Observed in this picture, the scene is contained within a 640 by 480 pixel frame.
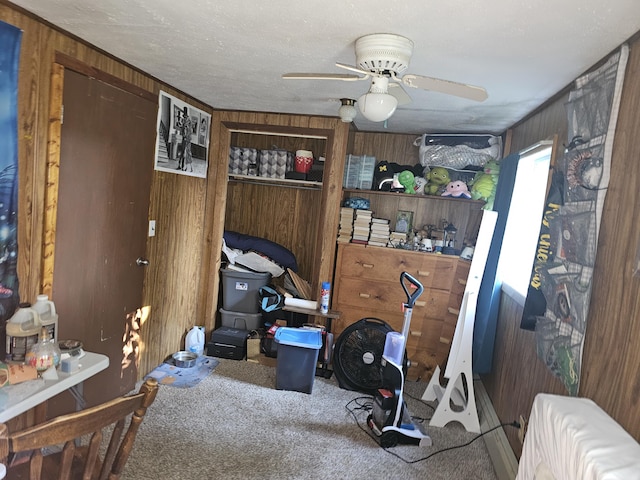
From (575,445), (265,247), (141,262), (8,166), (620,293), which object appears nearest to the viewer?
(575,445)

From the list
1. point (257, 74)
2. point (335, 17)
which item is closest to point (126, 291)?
point (257, 74)

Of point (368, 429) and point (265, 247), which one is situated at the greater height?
point (265, 247)

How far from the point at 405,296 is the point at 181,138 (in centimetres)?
213

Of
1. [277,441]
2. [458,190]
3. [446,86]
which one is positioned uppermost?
[446,86]

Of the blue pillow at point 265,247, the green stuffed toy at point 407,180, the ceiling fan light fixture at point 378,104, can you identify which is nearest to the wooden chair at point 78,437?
the ceiling fan light fixture at point 378,104

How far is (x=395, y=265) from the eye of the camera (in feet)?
11.6

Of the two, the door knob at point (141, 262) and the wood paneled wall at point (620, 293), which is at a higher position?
the wood paneled wall at point (620, 293)

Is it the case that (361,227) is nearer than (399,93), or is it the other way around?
(399,93)

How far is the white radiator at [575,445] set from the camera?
104 centimetres

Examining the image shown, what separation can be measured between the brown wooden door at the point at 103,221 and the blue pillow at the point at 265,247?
4.03 feet

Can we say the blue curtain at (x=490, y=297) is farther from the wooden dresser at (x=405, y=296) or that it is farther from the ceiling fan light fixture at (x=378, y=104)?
the ceiling fan light fixture at (x=378, y=104)

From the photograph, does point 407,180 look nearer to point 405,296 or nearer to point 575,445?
point 405,296

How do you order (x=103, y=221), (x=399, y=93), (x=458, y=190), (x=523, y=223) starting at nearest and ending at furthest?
(x=399, y=93), (x=103, y=221), (x=523, y=223), (x=458, y=190)

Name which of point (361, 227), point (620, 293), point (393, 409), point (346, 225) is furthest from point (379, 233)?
point (620, 293)
